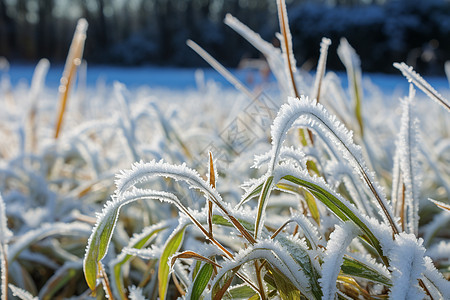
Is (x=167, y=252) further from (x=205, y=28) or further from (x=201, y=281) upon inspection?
(x=205, y=28)

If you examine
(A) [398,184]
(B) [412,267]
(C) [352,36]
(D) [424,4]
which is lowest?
(B) [412,267]

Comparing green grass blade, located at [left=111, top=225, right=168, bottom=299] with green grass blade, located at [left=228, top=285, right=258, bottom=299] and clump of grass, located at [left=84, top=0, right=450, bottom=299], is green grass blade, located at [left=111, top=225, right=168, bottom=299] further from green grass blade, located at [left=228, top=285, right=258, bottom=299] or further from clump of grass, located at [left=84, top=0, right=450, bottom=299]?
green grass blade, located at [left=228, top=285, right=258, bottom=299]

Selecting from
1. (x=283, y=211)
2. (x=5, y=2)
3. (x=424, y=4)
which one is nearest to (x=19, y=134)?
(x=283, y=211)

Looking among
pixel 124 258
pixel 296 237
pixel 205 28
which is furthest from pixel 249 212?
pixel 205 28

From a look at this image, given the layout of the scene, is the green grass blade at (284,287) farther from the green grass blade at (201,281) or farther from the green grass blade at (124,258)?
the green grass blade at (124,258)

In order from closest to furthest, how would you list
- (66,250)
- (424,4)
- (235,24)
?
(235,24) < (66,250) < (424,4)

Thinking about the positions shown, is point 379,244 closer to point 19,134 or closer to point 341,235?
point 341,235

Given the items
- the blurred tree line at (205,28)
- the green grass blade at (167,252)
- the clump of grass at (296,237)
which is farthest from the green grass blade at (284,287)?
the blurred tree line at (205,28)
